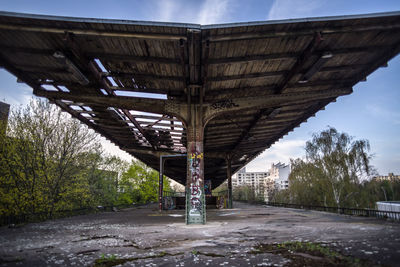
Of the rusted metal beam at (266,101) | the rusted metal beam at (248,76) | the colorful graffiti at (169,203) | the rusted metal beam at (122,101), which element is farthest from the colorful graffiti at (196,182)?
the colorful graffiti at (169,203)

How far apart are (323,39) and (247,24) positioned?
2.62 m

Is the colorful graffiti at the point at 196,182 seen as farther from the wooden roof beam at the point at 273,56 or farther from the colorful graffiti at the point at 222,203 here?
the colorful graffiti at the point at 222,203

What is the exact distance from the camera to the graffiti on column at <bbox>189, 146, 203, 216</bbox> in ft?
33.0

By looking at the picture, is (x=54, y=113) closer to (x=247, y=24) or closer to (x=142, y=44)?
(x=142, y=44)

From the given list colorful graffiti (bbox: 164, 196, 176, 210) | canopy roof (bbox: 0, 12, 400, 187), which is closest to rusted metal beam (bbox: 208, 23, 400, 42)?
canopy roof (bbox: 0, 12, 400, 187)

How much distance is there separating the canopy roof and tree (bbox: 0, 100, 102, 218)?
4.80 ft

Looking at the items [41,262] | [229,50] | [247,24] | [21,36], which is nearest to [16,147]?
[21,36]

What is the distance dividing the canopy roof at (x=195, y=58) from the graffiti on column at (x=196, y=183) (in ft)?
6.84

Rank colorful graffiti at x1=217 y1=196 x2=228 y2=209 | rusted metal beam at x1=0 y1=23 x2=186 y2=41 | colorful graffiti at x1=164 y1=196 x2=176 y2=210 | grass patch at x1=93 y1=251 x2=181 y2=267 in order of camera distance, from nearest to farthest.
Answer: grass patch at x1=93 y1=251 x2=181 y2=267 < rusted metal beam at x1=0 y1=23 x2=186 y2=41 < colorful graffiti at x1=164 y1=196 x2=176 y2=210 < colorful graffiti at x1=217 y1=196 x2=228 y2=209

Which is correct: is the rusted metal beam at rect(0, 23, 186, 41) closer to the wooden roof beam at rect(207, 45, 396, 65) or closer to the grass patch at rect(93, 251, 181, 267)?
the wooden roof beam at rect(207, 45, 396, 65)

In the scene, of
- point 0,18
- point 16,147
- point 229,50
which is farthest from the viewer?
point 16,147

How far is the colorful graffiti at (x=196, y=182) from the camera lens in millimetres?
10062

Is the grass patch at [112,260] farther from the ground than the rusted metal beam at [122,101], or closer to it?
closer to it

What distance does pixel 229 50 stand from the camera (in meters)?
8.73
